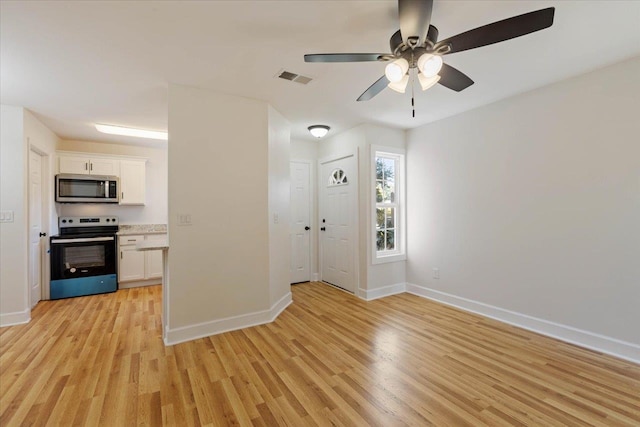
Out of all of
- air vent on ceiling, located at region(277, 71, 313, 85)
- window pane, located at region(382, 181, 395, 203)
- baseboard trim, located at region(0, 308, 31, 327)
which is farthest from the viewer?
window pane, located at region(382, 181, 395, 203)

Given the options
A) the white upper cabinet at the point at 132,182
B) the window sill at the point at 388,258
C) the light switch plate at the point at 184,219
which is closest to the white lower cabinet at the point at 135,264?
the white upper cabinet at the point at 132,182

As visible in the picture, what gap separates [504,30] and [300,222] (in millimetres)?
3894

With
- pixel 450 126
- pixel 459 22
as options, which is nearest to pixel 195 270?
pixel 459 22

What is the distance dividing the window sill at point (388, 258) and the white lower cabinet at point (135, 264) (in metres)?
3.74

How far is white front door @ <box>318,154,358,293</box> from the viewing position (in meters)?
4.37

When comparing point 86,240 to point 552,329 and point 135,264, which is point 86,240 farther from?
point 552,329

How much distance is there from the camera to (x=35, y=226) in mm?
3854

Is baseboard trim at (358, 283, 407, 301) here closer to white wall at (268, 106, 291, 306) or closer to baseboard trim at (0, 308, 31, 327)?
white wall at (268, 106, 291, 306)

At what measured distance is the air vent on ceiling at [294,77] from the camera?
2646 mm

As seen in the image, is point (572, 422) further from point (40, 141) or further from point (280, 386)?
point (40, 141)

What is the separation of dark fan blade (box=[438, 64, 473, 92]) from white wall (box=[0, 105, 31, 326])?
4.53 meters

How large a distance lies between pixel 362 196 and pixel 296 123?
141 centimetres

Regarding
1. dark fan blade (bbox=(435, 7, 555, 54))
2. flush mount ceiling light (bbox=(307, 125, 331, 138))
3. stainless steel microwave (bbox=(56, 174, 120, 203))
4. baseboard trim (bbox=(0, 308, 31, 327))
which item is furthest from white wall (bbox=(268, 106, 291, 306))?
stainless steel microwave (bbox=(56, 174, 120, 203))

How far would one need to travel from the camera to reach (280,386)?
209 centimetres
